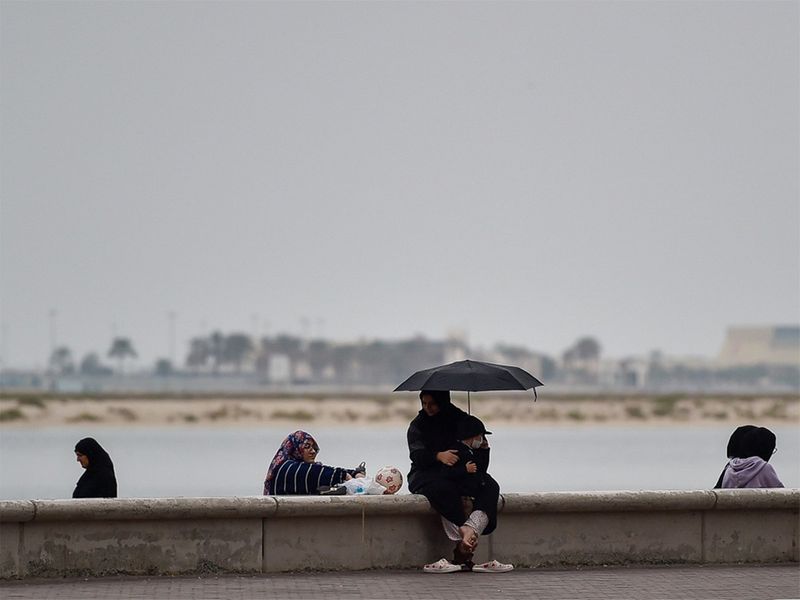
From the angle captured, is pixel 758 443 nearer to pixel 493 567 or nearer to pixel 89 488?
pixel 493 567

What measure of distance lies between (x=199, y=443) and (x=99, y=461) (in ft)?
190

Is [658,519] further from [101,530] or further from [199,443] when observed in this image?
[199,443]

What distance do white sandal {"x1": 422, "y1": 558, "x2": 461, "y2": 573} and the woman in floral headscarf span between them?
3.31ft

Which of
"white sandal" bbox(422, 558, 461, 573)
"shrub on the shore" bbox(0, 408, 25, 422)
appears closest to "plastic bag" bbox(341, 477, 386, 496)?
"white sandal" bbox(422, 558, 461, 573)

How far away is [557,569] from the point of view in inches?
472

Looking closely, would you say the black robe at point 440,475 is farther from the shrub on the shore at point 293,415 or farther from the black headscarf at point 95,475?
the shrub on the shore at point 293,415

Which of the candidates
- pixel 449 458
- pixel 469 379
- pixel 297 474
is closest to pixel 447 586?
pixel 449 458

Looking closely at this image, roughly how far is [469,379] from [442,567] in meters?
1.47

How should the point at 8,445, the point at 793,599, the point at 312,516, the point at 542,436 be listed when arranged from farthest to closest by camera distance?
the point at 542,436, the point at 8,445, the point at 312,516, the point at 793,599

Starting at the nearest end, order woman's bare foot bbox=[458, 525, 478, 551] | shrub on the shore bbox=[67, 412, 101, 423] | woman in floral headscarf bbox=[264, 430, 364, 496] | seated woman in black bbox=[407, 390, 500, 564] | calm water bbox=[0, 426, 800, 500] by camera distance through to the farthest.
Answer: woman's bare foot bbox=[458, 525, 478, 551] → seated woman in black bbox=[407, 390, 500, 564] → woman in floral headscarf bbox=[264, 430, 364, 496] → calm water bbox=[0, 426, 800, 500] → shrub on the shore bbox=[67, 412, 101, 423]

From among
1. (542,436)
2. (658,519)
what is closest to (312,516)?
(658,519)

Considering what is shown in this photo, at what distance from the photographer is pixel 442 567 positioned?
11641mm

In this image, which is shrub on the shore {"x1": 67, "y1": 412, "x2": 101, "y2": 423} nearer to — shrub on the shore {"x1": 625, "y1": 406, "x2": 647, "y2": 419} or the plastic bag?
shrub on the shore {"x1": 625, "y1": 406, "x2": 647, "y2": 419}

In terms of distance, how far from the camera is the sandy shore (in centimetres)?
9844
